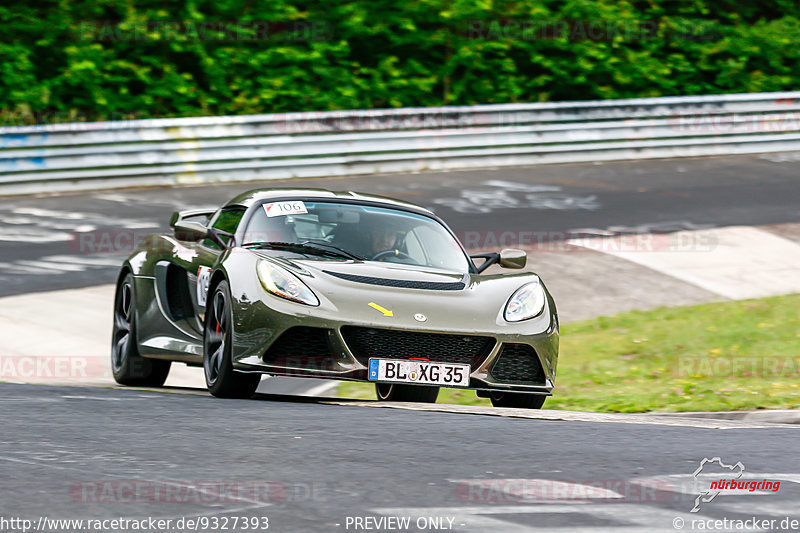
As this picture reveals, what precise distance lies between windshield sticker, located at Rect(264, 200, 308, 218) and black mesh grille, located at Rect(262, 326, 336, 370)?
4.39ft

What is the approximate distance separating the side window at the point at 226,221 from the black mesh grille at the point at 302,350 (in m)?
1.46

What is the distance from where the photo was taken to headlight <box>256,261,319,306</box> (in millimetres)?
7223

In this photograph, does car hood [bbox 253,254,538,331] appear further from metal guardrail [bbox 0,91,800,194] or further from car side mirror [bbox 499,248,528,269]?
metal guardrail [bbox 0,91,800,194]

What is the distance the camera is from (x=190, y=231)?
27.3 feet

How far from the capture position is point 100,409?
6660 millimetres

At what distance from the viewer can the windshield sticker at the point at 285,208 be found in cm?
832

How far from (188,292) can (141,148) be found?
10.3 m

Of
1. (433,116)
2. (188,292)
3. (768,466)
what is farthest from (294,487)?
(433,116)

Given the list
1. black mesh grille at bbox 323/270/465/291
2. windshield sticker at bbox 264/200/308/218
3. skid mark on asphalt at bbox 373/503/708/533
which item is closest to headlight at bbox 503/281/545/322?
black mesh grille at bbox 323/270/465/291

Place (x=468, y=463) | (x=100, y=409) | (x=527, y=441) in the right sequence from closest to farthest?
(x=468, y=463), (x=527, y=441), (x=100, y=409)

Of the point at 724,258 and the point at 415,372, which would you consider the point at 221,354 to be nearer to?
the point at 415,372

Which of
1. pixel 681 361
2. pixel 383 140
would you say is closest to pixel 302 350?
pixel 681 361

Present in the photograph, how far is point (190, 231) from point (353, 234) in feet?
3.46

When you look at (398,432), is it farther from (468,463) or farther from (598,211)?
(598,211)
